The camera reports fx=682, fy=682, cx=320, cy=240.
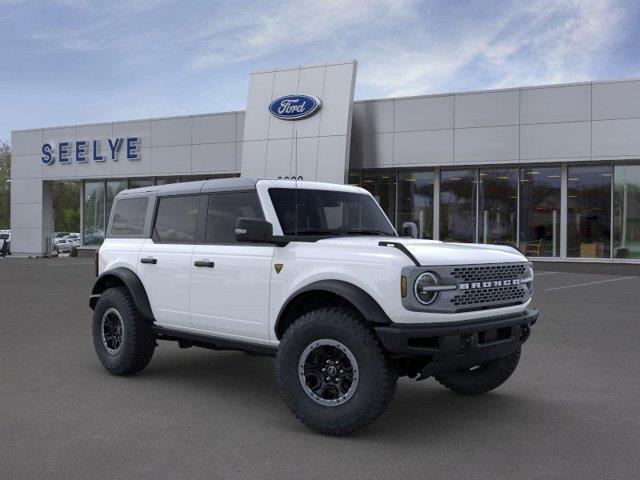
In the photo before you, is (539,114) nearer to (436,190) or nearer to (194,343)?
(436,190)

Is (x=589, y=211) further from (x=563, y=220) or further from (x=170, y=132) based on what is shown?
(x=170, y=132)

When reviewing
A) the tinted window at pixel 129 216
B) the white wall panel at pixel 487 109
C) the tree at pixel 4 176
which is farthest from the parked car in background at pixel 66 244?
the tinted window at pixel 129 216

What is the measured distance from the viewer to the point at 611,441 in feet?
16.2

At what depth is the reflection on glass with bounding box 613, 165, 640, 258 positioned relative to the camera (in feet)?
79.2

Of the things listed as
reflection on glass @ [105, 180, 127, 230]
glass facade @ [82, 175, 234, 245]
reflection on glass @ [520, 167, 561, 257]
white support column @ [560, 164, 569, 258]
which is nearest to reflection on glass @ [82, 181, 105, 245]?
glass facade @ [82, 175, 234, 245]

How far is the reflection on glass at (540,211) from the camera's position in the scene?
990 inches

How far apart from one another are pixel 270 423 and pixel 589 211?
22.0m

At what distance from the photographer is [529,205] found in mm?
25438

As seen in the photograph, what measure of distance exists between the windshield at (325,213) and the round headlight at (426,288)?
136 centimetres

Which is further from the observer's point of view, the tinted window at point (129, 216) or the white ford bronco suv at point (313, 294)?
the tinted window at point (129, 216)

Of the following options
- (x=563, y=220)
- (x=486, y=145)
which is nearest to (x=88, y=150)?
(x=486, y=145)

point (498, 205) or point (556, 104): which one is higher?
point (556, 104)

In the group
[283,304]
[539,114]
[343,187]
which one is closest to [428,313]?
[283,304]

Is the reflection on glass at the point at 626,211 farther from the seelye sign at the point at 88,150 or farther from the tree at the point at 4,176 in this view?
the tree at the point at 4,176
